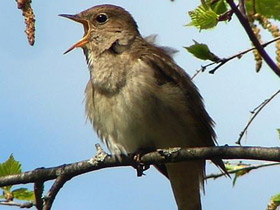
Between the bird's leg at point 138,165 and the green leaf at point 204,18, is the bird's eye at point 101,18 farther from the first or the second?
the green leaf at point 204,18

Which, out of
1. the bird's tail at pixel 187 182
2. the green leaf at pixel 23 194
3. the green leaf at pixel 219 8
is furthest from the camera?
the bird's tail at pixel 187 182

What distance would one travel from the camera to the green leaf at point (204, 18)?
3.56 meters

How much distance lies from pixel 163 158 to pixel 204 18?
3.24 ft

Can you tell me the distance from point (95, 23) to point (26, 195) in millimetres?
2275

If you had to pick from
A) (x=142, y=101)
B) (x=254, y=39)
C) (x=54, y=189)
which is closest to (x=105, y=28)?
(x=142, y=101)

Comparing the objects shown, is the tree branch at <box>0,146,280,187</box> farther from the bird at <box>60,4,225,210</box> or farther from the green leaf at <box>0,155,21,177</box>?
the bird at <box>60,4,225,210</box>

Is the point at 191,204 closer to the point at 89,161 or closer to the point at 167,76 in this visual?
the point at 167,76

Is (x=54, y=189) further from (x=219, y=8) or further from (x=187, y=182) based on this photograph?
(x=187, y=182)

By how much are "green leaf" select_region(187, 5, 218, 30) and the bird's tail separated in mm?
2135

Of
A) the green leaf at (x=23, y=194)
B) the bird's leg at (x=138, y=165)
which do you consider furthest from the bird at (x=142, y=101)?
the green leaf at (x=23, y=194)

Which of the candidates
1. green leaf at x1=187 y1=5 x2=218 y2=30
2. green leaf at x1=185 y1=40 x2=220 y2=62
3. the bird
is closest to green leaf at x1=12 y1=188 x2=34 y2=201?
the bird

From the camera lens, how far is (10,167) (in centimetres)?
396

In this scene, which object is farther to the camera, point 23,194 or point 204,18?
point 23,194

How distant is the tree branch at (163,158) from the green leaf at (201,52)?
0.54 metres
